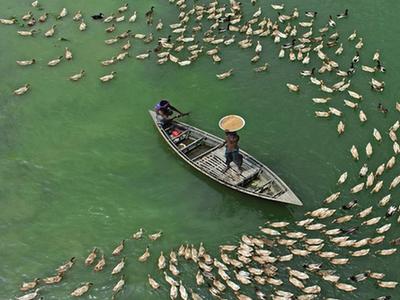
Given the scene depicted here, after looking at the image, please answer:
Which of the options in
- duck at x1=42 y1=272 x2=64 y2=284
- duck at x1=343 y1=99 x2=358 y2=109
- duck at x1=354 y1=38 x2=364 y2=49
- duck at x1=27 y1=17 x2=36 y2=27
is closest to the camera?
duck at x1=42 y1=272 x2=64 y2=284

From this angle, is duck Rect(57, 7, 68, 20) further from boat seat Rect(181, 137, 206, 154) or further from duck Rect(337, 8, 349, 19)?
duck Rect(337, 8, 349, 19)

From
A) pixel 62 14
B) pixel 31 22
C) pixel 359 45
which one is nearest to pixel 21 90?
pixel 31 22

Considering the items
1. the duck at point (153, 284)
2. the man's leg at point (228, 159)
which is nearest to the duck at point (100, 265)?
the duck at point (153, 284)

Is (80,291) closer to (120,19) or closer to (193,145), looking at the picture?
(193,145)

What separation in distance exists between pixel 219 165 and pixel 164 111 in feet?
11.1

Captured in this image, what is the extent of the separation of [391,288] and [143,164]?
10282 millimetres

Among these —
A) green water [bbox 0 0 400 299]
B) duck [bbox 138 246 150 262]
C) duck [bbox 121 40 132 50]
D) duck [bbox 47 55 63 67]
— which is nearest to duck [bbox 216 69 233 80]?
green water [bbox 0 0 400 299]

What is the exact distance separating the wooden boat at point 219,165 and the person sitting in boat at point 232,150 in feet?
1.33

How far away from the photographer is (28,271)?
18984mm

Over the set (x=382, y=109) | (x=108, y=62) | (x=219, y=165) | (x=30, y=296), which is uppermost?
(x=382, y=109)

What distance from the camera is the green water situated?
64.3 ft

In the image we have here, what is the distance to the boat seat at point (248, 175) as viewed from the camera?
2050 cm

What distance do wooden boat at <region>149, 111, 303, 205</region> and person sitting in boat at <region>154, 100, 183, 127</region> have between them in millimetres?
218

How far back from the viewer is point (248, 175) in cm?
2066
